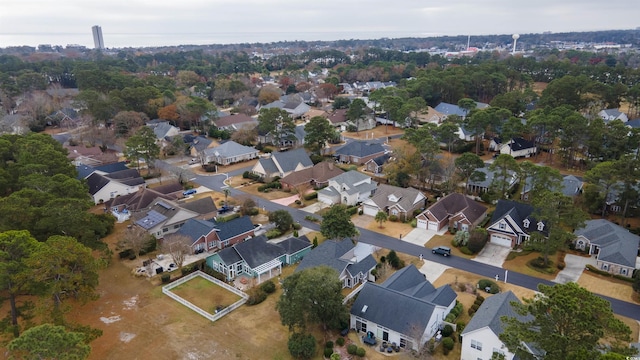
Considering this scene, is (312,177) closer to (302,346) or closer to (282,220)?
(282,220)

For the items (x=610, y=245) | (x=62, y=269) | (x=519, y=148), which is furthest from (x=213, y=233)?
(x=519, y=148)

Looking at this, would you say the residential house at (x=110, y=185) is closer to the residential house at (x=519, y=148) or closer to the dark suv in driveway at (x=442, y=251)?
the dark suv in driveway at (x=442, y=251)

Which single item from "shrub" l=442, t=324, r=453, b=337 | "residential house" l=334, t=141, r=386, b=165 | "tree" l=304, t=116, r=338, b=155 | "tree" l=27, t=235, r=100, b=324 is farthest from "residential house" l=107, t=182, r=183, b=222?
"shrub" l=442, t=324, r=453, b=337

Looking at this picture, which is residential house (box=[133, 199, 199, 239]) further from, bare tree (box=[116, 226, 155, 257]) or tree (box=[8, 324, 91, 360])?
tree (box=[8, 324, 91, 360])

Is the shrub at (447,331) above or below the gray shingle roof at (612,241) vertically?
below

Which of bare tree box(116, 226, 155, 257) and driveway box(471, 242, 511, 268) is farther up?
bare tree box(116, 226, 155, 257)

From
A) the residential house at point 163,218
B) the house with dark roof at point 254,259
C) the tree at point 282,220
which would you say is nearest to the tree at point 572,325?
the house with dark roof at point 254,259
